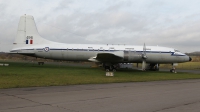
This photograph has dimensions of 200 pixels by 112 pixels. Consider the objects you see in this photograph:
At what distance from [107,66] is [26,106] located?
2309 cm

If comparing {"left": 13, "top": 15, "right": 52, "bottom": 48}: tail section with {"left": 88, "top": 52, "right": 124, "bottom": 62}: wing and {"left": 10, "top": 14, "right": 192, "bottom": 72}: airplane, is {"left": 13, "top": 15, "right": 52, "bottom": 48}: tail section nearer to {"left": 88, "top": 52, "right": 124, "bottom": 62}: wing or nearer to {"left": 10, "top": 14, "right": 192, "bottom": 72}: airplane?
{"left": 10, "top": 14, "right": 192, "bottom": 72}: airplane

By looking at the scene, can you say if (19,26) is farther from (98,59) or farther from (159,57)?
(159,57)

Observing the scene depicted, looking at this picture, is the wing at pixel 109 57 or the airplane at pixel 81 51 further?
the airplane at pixel 81 51

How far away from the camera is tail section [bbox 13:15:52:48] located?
99.3 ft

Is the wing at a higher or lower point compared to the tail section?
lower

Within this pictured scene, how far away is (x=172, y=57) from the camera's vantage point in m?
31.0

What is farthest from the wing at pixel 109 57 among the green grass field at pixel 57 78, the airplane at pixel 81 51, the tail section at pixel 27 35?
the tail section at pixel 27 35

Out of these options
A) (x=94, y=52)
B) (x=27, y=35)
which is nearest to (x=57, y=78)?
(x=94, y=52)

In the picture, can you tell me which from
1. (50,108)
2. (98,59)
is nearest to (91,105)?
(50,108)

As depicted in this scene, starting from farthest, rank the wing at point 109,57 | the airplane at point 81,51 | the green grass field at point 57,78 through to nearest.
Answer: the airplane at point 81,51
the wing at point 109,57
the green grass field at point 57,78

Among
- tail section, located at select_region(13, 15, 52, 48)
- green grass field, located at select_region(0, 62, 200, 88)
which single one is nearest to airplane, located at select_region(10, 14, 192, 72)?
tail section, located at select_region(13, 15, 52, 48)

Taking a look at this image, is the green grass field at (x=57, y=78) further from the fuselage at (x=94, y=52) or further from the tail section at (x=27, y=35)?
the tail section at (x=27, y=35)

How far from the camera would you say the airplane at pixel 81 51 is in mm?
29656

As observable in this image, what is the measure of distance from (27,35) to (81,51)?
8.20 meters
